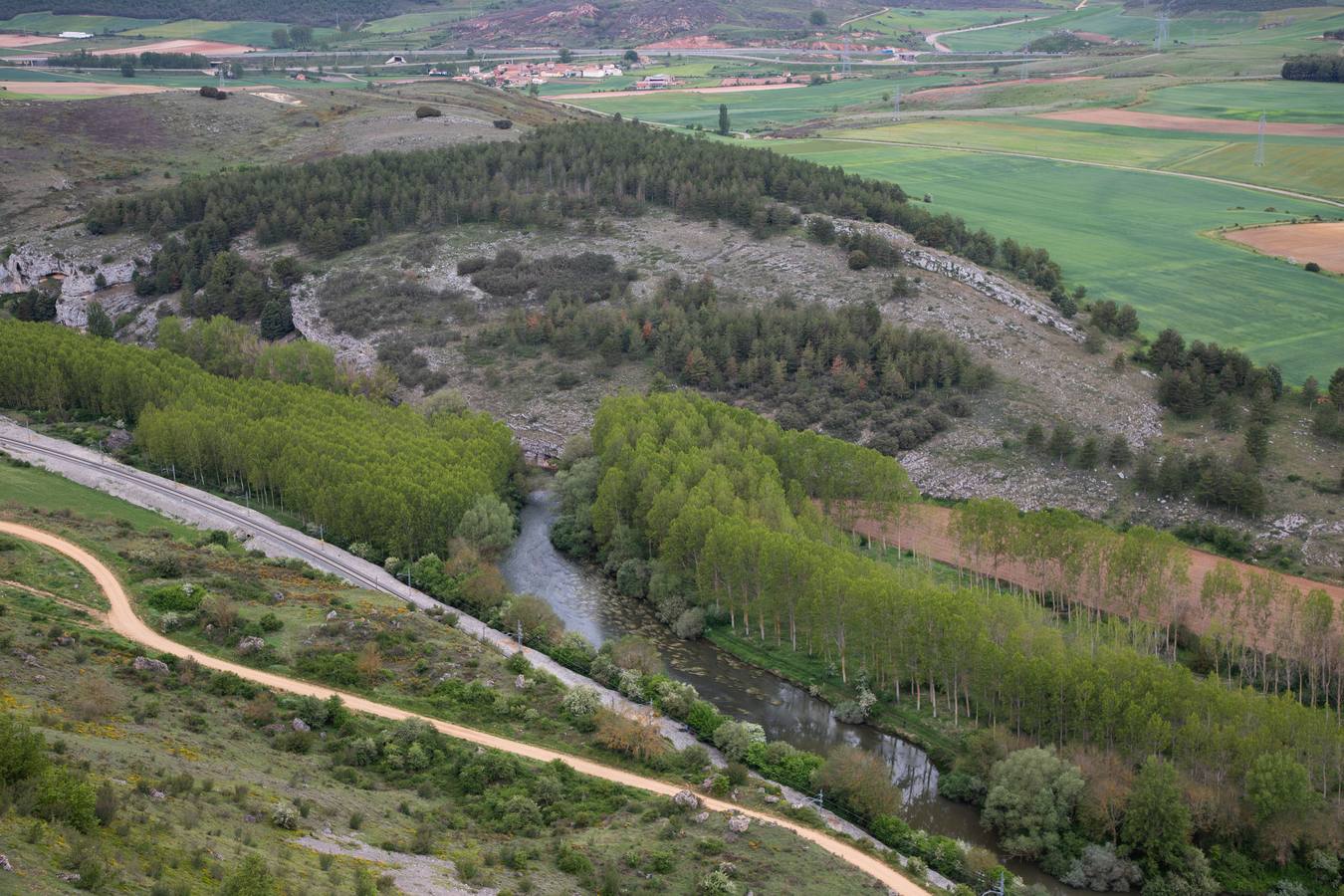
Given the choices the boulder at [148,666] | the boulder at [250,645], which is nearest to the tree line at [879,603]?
the boulder at [250,645]

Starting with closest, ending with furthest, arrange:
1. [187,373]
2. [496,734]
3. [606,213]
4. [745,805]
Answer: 1. [745,805]
2. [496,734]
3. [187,373]
4. [606,213]

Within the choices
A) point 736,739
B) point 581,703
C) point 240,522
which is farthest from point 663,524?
point 240,522

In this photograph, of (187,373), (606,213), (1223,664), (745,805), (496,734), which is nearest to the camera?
(745,805)

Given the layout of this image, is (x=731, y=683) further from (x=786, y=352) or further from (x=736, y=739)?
(x=786, y=352)

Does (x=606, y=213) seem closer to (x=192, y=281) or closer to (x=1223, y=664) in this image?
(x=192, y=281)

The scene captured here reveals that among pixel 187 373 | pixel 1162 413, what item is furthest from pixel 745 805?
pixel 187 373

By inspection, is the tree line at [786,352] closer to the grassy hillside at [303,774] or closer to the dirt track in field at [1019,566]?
the dirt track in field at [1019,566]
